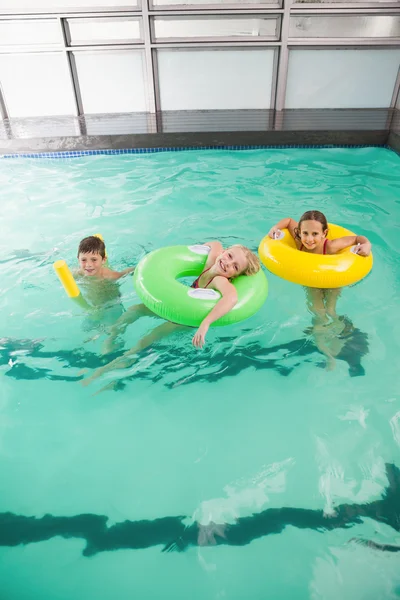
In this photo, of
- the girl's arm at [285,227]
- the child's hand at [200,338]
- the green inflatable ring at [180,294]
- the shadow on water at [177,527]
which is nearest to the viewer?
the shadow on water at [177,527]

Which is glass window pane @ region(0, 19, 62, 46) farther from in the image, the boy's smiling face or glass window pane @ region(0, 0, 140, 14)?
the boy's smiling face

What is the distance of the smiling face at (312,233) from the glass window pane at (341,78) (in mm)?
5555

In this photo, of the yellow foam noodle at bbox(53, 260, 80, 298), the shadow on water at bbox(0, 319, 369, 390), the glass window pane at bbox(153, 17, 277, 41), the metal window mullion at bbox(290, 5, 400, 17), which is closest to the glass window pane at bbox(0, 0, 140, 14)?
the glass window pane at bbox(153, 17, 277, 41)

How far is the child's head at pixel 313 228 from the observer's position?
9.60 ft

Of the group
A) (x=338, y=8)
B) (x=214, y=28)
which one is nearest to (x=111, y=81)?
(x=214, y=28)

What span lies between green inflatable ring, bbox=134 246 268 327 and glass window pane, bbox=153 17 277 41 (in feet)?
19.6

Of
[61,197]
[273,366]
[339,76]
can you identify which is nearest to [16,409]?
[273,366]

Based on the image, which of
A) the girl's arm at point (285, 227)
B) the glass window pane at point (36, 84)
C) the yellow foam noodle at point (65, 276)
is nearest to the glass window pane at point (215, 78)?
the glass window pane at point (36, 84)

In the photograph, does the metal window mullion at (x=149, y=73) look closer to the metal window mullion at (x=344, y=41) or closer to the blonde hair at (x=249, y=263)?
the metal window mullion at (x=344, y=41)

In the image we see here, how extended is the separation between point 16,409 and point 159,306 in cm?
114

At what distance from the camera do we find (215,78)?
7.29 metres

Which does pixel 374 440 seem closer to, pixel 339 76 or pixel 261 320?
pixel 261 320

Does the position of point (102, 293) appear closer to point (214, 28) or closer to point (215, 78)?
point (215, 78)

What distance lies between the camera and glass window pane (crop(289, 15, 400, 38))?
6766mm
